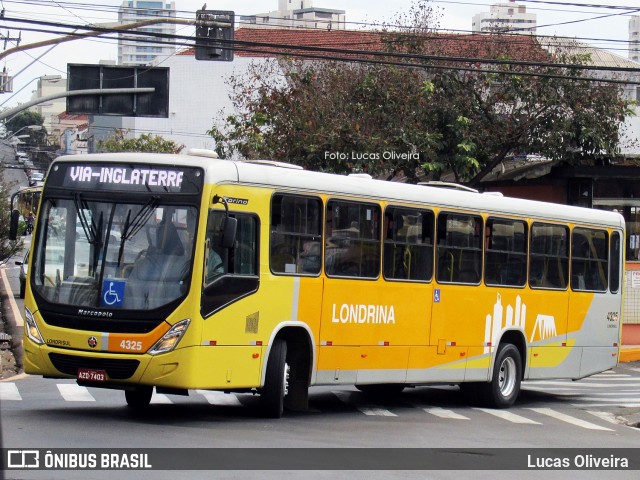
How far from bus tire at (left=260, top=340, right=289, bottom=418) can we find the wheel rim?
5093mm

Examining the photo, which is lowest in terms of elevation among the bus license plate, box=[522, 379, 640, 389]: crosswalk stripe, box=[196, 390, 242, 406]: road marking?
box=[522, 379, 640, 389]: crosswalk stripe

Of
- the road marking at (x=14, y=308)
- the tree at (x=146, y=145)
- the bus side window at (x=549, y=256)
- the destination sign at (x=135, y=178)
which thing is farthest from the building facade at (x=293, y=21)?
the destination sign at (x=135, y=178)

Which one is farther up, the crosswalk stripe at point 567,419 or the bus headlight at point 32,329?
the bus headlight at point 32,329

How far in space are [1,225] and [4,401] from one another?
16.7 meters

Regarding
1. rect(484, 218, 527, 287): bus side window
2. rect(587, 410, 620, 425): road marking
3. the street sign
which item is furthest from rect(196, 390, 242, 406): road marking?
the street sign

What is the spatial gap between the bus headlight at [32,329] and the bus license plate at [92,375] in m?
0.65

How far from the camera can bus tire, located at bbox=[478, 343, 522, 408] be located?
671 inches

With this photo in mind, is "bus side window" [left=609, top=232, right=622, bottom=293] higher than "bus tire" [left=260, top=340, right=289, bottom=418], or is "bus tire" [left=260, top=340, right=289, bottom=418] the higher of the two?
"bus side window" [left=609, top=232, right=622, bottom=293]

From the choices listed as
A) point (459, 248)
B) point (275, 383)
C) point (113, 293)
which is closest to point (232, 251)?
point (113, 293)

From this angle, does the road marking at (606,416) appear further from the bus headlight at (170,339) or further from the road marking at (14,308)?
the road marking at (14,308)

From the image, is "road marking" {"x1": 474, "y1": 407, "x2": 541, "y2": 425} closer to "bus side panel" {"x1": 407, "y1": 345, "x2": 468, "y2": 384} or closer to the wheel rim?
the wheel rim

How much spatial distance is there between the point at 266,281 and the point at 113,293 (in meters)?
1.79

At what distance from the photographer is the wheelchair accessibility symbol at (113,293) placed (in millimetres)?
12258

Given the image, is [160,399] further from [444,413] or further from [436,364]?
[444,413]
